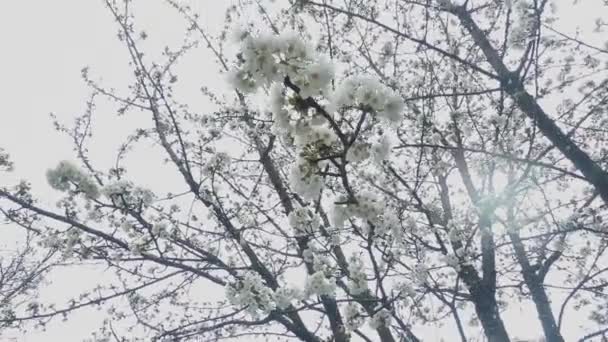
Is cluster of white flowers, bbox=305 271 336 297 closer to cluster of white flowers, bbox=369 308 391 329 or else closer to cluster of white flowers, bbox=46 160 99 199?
cluster of white flowers, bbox=369 308 391 329

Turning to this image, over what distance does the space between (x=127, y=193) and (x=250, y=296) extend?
1976 mm

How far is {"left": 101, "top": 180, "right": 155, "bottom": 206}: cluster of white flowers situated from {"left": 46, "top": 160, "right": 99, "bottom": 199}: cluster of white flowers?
0.15 metres

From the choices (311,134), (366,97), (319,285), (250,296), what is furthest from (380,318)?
(366,97)

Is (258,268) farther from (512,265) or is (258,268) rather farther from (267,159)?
(512,265)

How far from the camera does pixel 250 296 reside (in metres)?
4.40

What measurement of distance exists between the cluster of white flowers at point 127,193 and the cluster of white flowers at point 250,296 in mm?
1651

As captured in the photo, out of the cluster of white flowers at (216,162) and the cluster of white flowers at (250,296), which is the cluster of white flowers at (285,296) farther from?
the cluster of white flowers at (216,162)

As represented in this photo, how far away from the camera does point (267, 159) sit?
7.70 meters

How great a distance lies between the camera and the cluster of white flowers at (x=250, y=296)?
4.40 metres

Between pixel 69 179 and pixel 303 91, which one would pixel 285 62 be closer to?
pixel 303 91

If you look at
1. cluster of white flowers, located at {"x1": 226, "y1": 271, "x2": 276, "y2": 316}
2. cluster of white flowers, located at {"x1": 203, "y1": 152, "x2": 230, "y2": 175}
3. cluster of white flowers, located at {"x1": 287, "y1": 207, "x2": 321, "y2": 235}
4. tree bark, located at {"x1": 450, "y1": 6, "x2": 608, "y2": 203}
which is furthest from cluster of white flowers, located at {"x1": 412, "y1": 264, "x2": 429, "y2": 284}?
cluster of white flowers, located at {"x1": 203, "y1": 152, "x2": 230, "y2": 175}

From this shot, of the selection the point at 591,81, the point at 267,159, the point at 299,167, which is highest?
the point at 591,81

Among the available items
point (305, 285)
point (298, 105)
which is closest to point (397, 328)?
point (305, 285)

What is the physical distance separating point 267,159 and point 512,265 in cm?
411
